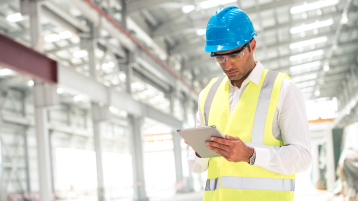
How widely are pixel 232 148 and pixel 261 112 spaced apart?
1.05ft

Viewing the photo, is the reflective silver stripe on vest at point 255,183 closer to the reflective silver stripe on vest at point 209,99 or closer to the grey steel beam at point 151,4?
the reflective silver stripe on vest at point 209,99

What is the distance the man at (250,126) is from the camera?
178cm

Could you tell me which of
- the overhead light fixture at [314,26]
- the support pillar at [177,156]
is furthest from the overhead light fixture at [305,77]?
the support pillar at [177,156]

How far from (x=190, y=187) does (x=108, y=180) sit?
12.9 metres

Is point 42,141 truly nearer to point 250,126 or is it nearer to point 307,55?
point 250,126

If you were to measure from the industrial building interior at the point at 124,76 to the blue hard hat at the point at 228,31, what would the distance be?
704cm

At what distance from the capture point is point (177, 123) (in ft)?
65.4

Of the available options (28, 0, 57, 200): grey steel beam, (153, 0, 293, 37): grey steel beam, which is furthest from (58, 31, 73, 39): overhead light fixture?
(28, 0, 57, 200): grey steel beam

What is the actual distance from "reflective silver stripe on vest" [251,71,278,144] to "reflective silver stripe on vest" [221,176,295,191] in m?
0.21

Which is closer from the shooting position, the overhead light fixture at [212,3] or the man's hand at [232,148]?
the man's hand at [232,148]

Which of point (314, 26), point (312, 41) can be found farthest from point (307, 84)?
point (314, 26)

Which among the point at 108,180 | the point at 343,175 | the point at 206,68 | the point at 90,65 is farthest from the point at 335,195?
the point at 108,180

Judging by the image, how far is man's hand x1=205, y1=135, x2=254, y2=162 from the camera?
1703mm

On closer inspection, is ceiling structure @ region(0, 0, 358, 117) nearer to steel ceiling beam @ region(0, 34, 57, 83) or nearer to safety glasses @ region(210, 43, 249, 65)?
steel ceiling beam @ region(0, 34, 57, 83)
